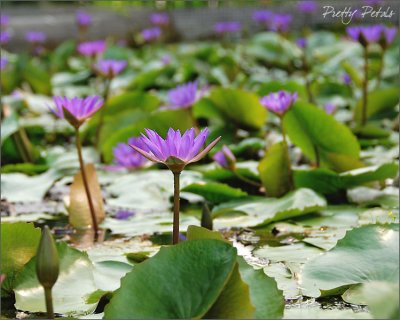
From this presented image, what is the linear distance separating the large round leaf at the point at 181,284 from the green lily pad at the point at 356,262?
0.21 meters

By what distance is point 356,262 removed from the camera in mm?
1010

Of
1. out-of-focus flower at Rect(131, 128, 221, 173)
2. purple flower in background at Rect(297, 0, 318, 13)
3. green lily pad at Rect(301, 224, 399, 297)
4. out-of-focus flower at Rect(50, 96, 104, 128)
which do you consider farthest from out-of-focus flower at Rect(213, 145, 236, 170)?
purple flower in background at Rect(297, 0, 318, 13)

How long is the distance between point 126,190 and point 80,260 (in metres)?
0.58

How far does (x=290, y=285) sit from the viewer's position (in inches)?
40.6

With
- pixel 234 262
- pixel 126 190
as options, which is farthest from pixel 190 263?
pixel 126 190

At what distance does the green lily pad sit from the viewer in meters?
0.98

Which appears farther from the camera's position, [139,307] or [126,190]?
[126,190]

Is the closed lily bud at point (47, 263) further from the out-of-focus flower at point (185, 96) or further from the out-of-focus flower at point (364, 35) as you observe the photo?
the out-of-focus flower at point (364, 35)

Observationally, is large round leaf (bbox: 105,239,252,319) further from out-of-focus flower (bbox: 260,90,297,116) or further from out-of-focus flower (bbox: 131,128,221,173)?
out-of-focus flower (bbox: 260,90,297,116)

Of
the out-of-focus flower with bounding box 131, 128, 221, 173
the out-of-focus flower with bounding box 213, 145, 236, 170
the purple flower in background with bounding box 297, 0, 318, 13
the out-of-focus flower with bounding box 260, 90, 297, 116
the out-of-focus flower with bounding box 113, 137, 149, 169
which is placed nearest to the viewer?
the out-of-focus flower with bounding box 131, 128, 221, 173

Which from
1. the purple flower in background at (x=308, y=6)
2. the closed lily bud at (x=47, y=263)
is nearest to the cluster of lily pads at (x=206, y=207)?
the closed lily bud at (x=47, y=263)

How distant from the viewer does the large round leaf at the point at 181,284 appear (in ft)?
2.67

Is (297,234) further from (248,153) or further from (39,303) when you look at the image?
(248,153)

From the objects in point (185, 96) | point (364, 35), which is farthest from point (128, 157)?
point (364, 35)
